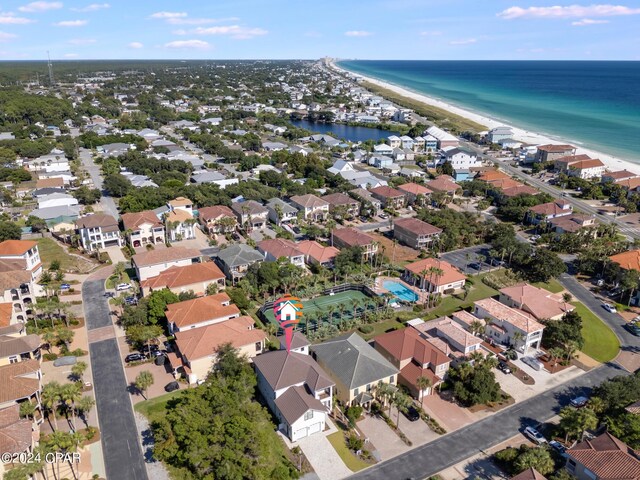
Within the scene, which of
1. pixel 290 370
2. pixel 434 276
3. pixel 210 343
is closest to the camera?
pixel 290 370

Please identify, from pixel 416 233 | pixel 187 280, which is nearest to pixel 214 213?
pixel 187 280

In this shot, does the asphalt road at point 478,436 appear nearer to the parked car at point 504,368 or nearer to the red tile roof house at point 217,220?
the parked car at point 504,368

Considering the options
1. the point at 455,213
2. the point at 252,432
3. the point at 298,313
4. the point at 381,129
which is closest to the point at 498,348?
the point at 298,313

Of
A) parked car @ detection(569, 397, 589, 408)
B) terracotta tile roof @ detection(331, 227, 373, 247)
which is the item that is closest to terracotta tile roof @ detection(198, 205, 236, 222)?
terracotta tile roof @ detection(331, 227, 373, 247)

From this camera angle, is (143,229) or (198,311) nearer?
(198,311)

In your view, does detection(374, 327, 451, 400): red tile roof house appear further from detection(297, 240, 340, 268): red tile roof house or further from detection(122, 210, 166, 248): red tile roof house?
detection(122, 210, 166, 248): red tile roof house

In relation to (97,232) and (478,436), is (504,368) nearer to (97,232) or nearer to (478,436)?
(478,436)

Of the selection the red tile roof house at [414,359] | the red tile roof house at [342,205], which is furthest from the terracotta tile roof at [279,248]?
the red tile roof house at [414,359]
